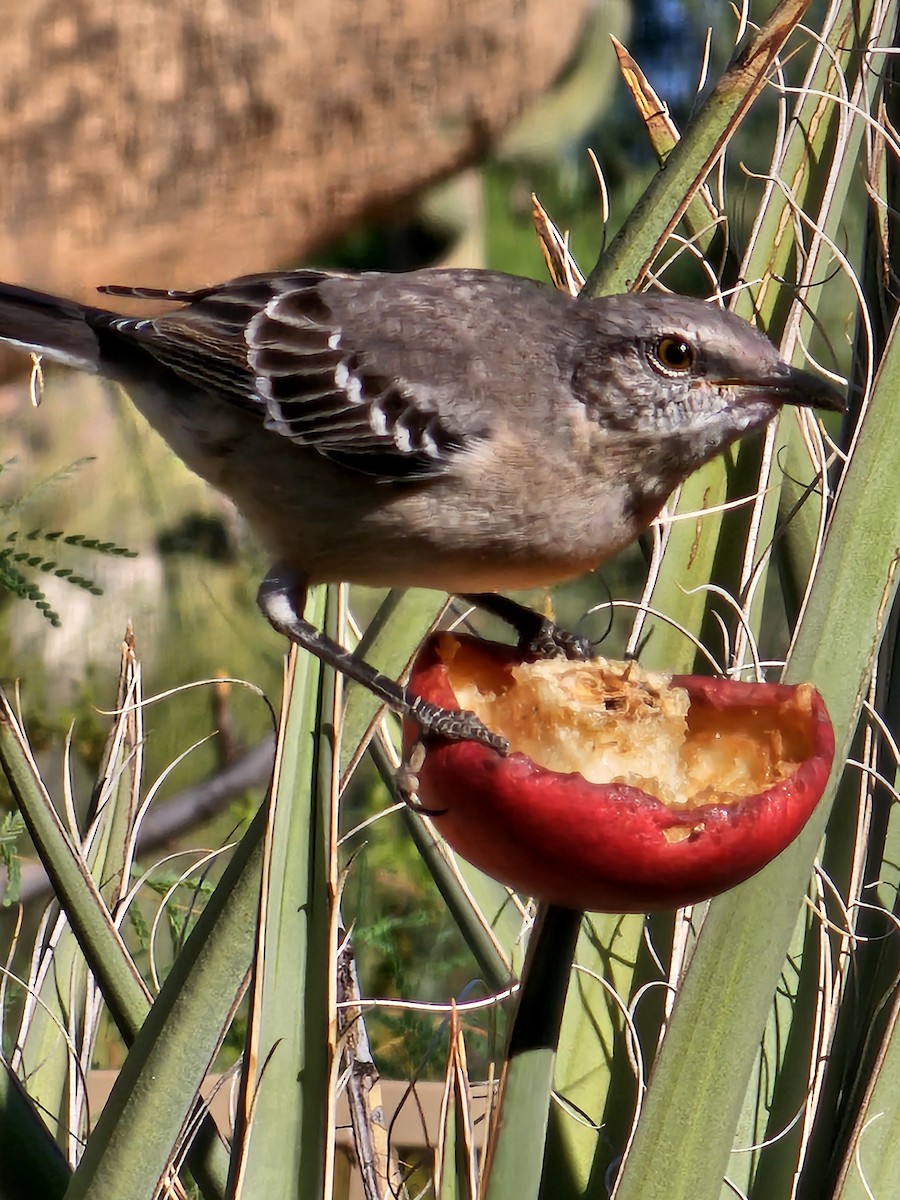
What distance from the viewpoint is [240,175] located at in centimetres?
594

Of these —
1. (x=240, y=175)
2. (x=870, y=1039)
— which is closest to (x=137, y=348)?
(x=870, y=1039)

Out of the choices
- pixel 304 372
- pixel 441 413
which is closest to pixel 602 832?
pixel 441 413

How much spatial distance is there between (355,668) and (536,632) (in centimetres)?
46

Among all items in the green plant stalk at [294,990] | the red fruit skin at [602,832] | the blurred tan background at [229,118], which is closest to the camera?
the red fruit skin at [602,832]

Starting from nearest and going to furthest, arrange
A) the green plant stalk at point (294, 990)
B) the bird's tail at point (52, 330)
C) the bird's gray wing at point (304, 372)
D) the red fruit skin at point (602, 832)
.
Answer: the red fruit skin at point (602, 832) → the green plant stalk at point (294, 990) → the bird's gray wing at point (304, 372) → the bird's tail at point (52, 330)

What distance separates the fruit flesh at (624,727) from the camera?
1591 millimetres

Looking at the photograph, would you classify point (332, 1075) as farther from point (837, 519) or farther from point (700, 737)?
point (837, 519)

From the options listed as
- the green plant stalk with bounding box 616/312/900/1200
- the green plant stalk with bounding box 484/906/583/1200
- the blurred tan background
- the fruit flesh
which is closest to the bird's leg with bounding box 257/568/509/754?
the fruit flesh

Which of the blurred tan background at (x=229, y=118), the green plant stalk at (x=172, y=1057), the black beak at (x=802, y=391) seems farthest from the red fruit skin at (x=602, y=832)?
the blurred tan background at (x=229, y=118)

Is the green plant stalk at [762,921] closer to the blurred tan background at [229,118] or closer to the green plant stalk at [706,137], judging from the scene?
the green plant stalk at [706,137]

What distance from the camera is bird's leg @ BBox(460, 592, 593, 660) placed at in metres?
2.05

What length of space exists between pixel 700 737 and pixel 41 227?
480 cm

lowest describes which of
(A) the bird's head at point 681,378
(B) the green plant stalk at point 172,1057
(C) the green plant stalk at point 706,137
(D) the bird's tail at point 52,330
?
(B) the green plant stalk at point 172,1057

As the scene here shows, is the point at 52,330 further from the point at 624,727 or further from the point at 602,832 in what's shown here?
the point at 602,832
